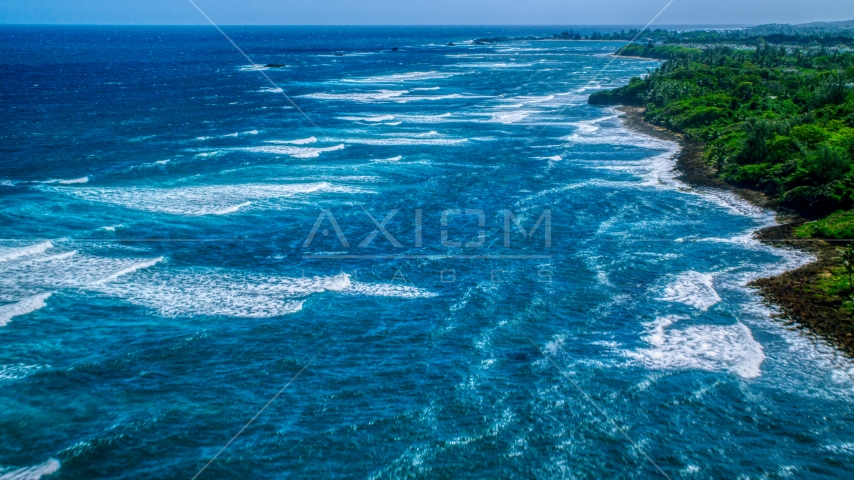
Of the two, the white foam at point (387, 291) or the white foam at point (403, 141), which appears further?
the white foam at point (403, 141)

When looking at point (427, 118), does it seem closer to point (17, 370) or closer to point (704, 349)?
point (704, 349)

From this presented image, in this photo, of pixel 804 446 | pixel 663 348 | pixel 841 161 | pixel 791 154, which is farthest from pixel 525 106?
pixel 804 446

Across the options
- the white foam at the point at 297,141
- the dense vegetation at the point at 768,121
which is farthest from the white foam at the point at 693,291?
the white foam at the point at 297,141

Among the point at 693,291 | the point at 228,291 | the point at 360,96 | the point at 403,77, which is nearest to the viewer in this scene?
the point at 693,291

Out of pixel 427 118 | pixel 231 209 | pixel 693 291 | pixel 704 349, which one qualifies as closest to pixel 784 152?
pixel 693 291

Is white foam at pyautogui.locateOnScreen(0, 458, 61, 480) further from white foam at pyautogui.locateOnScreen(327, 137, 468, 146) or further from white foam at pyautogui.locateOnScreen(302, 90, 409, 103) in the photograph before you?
white foam at pyautogui.locateOnScreen(302, 90, 409, 103)

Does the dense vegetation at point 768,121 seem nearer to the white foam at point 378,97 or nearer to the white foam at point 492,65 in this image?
the white foam at point 378,97

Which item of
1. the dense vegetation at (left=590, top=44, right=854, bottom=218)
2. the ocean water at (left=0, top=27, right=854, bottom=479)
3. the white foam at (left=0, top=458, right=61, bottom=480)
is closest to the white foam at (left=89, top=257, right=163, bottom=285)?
the ocean water at (left=0, top=27, right=854, bottom=479)
